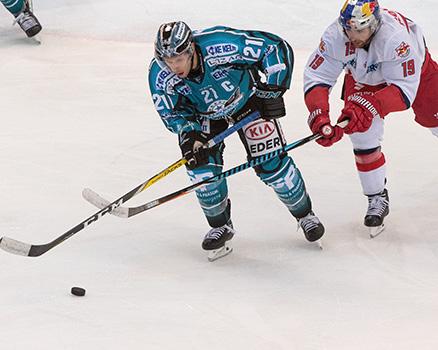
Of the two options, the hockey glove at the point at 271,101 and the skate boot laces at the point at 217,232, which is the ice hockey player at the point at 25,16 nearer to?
the skate boot laces at the point at 217,232

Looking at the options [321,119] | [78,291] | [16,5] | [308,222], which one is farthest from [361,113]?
[16,5]

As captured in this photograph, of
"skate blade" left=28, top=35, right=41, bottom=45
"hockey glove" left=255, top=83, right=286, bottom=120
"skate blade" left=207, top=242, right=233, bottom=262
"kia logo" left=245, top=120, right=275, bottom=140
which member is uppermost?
"hockey glove" left=255, top=83, right=286, bottom=120

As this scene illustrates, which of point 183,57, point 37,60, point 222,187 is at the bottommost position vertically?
point 37,60

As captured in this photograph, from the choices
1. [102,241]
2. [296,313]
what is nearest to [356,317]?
[296,313]

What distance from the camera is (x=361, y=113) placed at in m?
3.32

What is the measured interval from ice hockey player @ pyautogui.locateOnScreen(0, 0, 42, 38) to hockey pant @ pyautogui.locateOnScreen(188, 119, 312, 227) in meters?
2.88

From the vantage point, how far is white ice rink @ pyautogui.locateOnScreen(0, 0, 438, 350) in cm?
292

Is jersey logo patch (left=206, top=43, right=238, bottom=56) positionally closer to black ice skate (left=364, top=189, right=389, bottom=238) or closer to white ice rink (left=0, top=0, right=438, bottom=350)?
white ice rink (left=0, top=0, right=438, bottom=350)

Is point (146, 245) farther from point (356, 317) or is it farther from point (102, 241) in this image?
point (356, 317)

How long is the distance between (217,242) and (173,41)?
0.81m

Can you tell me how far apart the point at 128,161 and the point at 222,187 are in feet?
3.54

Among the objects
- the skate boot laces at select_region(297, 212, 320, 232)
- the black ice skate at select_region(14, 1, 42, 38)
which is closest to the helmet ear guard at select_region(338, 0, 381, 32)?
the skate boot laces at select_region(297, 212, 320, 232)

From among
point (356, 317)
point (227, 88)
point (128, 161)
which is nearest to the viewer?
point (356, 317)

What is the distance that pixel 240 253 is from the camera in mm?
3582
